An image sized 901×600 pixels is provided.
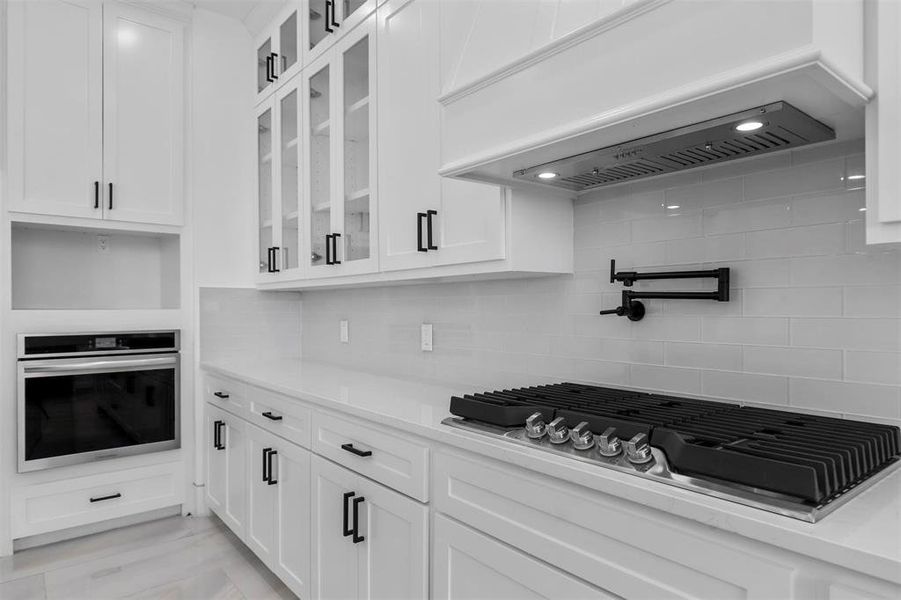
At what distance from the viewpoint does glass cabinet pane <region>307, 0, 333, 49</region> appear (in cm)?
261

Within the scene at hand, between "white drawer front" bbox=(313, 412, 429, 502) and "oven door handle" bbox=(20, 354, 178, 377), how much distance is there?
147 cm

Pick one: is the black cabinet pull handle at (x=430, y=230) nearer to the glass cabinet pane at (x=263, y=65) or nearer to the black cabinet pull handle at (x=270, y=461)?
the black cabinet pull handle at (x=270, y=461)

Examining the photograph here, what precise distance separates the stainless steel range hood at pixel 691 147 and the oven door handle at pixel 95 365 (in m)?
2.38

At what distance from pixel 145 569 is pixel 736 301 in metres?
2.69

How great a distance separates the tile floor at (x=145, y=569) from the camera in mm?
2344

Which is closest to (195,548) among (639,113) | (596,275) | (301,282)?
(301,282)

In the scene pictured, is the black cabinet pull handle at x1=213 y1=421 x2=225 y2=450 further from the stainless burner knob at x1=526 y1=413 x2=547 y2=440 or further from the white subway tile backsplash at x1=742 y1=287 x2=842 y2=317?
the white subway tile backsplash at x1=742 y1=287 x2=842 y2=317

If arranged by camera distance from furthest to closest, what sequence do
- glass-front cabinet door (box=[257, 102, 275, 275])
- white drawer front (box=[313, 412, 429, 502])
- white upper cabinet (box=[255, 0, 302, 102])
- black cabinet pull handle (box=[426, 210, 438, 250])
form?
glass-front cabinet door (box=[257, 102, 275, 275]) → white upper cabinet (box=[255, 0, 302, 102]) → black cabinet pull handle (box=[426, 210, 438, 250]) → white drawer front (box=[313, 412, 429, 502])

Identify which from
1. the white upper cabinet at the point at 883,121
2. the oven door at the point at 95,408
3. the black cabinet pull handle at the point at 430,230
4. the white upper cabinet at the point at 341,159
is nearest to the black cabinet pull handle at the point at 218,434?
the oven door at the point at 95,408

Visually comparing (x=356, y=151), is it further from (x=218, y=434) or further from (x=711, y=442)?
(x=711, y=442)

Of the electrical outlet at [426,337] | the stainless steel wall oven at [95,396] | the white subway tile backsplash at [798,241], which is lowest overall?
the stainless steel wall oven at [95,396]

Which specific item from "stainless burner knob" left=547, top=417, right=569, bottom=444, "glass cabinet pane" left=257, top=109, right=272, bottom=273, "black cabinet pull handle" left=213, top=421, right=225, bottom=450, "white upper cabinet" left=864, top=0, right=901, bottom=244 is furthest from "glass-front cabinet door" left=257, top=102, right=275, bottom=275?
"white upper cabinet" left=864, top=0, right=901, bottom=244

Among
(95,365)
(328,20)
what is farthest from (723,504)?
(95,365)

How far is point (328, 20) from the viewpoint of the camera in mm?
2525
